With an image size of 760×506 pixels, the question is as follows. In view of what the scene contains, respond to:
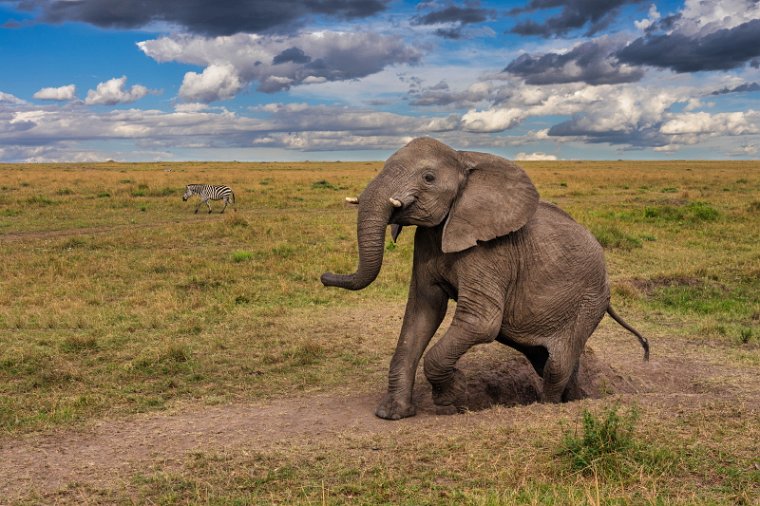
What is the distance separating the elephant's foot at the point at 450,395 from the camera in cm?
614

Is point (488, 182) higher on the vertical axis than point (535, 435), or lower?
higher

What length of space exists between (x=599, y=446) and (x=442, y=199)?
7.28ft

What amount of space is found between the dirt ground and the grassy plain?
8.8 inches

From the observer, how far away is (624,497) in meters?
4.00

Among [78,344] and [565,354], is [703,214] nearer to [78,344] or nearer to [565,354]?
[565,354]

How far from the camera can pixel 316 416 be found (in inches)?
240

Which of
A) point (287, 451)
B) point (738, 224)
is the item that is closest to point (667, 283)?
point (738, 224)

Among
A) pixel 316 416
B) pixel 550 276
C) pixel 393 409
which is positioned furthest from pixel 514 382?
pixel 316 416

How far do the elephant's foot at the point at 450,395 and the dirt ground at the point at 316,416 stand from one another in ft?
0.48

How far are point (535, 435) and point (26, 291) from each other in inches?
364

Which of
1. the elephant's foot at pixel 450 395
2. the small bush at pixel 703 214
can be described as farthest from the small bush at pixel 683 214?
the elephant's foot at pixel 450 395

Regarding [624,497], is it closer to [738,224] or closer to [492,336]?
[492,336]

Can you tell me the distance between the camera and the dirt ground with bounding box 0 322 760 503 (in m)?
5.07

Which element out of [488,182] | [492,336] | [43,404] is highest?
[488,182]
